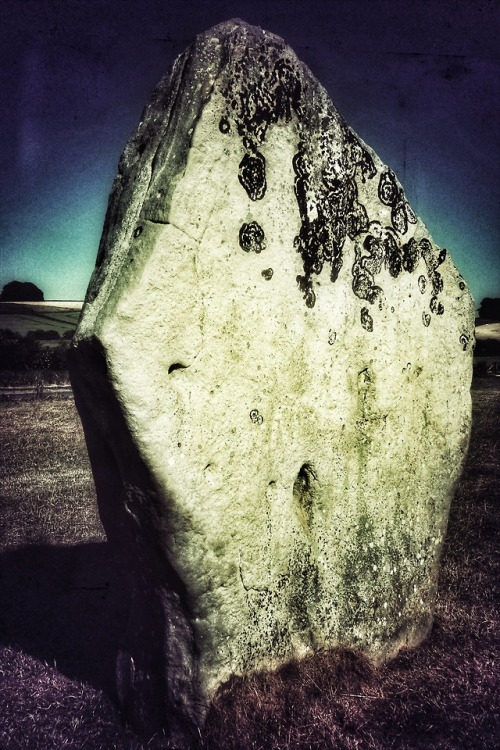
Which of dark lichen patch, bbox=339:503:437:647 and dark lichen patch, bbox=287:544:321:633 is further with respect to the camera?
dark lichen patch, bbox=339:503:437:647

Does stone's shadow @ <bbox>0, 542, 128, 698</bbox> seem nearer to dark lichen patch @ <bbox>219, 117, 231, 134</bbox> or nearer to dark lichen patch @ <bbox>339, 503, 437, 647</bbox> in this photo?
dark lichen patch @ <bbox>339, 503, 437, 647</bbox>

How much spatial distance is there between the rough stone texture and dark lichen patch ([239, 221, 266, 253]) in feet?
0.05

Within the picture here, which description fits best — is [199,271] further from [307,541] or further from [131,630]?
[131,630]

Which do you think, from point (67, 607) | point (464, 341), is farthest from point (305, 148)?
point (67, 607)

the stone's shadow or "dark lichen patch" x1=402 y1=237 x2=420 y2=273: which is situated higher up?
"dark lichen patch" x1=402 y1=237 x2=420 y2=273

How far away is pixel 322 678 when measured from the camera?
2.54 m

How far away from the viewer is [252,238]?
2.30 m

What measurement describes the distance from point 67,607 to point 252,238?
2.34m

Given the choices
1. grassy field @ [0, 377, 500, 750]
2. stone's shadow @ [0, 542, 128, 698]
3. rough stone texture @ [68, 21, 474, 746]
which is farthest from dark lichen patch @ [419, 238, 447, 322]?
stone's shadow @ [0, 542, 128, 698]

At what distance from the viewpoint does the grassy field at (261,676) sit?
7.75ft

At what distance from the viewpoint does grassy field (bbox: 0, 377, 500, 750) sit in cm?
236

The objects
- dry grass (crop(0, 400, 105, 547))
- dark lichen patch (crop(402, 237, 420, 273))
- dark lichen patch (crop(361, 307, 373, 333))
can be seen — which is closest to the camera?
dark lichen patch (crop(361, 307, 373, 333))

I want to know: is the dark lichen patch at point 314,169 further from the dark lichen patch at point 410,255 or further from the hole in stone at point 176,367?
the hole in stone at point 176,367

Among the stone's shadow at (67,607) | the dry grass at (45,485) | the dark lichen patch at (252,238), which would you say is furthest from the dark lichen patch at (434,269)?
the dry grass at (45,485)
